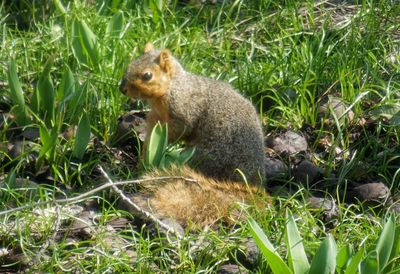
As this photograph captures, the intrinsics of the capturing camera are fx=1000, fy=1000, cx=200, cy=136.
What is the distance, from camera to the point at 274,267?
3.65 metres

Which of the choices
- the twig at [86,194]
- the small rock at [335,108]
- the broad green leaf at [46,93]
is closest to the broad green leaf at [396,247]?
the twig at [86,194]

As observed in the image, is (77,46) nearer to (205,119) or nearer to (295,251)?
(205,119)

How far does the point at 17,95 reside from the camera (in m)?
5.03

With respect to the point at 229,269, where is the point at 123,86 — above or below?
above

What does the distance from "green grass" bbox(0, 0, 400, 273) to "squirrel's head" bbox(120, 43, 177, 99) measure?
0.96 feet

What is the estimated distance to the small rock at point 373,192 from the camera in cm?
468

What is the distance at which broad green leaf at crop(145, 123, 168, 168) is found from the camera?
15.4ft

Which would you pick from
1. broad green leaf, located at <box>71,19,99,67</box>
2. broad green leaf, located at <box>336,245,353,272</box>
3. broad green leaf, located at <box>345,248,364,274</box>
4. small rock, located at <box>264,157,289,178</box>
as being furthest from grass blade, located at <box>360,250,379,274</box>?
broad green leaf, located at <box>71,19,99,67</box>

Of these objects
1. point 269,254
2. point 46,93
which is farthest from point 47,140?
point 269,254

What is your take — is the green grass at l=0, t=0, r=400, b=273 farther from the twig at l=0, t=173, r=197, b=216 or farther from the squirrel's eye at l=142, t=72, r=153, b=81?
the squirrel's eye at l=142, t=72, r=153, b=81

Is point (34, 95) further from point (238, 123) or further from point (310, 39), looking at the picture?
point (310, 39)

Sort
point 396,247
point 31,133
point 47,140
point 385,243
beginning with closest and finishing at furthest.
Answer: point 385,243
point 396,247
point 47,140
point 31,133

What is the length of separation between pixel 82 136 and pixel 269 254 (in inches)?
60.5

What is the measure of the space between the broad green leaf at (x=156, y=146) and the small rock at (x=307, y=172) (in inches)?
28.2
